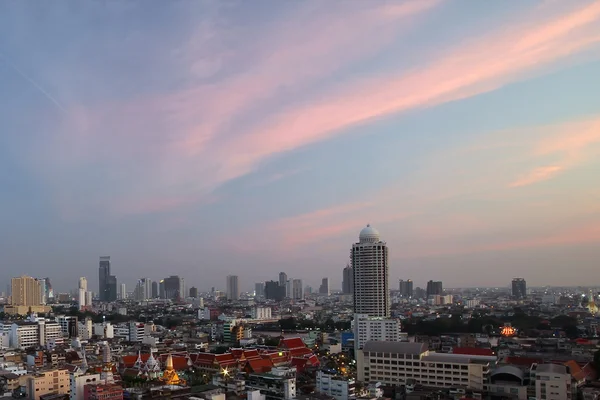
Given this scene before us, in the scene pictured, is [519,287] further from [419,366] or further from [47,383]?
[47,383]

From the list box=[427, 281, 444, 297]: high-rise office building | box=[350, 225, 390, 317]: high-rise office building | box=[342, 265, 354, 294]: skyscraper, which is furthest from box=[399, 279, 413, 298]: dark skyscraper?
box=[350, 225, 390, 317]: high-rise office building

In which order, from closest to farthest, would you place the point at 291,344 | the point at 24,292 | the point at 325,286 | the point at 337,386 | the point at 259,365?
the point at 337,386, the point at 259,365, the point at 291,344, the point at 24,292, the point at 325,286

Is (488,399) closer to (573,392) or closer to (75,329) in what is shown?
(573,392)

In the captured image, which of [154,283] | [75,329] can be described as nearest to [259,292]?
[154,283]

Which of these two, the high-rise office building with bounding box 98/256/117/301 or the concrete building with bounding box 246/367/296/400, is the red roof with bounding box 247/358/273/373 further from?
the high-rise office building with bounding box 98/256/117/301

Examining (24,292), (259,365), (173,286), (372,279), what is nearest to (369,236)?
(372,279)

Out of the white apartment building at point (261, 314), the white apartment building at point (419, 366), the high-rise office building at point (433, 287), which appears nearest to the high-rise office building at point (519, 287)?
the high-rise office building at point (433, 287)
